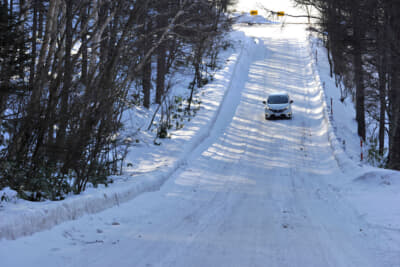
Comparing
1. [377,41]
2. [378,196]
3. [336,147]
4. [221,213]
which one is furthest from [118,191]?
[377,41]

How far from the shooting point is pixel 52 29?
28.7 ft

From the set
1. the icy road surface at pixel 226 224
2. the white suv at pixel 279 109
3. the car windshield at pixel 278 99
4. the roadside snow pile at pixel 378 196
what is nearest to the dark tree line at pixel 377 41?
the icy road surface at pixel 226 224

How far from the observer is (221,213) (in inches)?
331

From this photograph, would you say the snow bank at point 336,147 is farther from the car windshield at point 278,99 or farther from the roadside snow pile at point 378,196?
the car windshield at point 278,99

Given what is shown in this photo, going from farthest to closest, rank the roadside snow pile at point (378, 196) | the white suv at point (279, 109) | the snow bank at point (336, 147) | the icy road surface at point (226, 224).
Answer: the white suv at point (279, 109) → the snow bank at point (336, 147) → the roadside snow pile at point (378, 196) → the icy road surface at point (226, 224)

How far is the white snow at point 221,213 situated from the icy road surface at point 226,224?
0.06ft

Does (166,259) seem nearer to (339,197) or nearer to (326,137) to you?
(339,197)

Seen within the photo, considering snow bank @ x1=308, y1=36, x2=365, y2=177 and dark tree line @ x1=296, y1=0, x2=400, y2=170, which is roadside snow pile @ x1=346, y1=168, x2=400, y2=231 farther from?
dark tree line @ x1=296, y1=0, x2=400, y2=170

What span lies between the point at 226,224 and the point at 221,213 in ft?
3.00

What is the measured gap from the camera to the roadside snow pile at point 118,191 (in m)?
5.73

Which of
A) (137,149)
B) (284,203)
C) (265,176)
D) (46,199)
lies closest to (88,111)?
(46,199)

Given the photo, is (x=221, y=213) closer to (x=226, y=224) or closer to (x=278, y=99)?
(x=226, y=224)

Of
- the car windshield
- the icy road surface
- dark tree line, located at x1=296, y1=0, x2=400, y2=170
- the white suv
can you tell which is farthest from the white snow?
the car windshield

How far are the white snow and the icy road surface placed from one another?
0.8 inches
